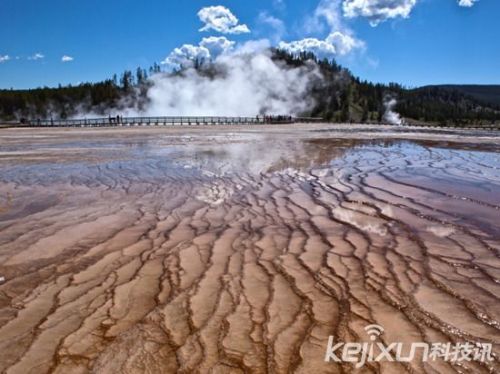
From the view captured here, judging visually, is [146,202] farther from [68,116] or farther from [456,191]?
[68,116]

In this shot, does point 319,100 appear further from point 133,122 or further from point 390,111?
point 133,122

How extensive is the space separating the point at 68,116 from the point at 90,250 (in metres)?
115

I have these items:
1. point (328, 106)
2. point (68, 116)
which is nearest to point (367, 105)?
point (328, 106)

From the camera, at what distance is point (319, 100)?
12688cm

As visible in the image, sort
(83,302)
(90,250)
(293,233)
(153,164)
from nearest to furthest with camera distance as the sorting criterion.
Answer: (83,302), (90,250), (293,233), (153,164)

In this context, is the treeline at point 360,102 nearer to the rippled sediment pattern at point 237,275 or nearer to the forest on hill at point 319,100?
the forest on hill at point 319,100

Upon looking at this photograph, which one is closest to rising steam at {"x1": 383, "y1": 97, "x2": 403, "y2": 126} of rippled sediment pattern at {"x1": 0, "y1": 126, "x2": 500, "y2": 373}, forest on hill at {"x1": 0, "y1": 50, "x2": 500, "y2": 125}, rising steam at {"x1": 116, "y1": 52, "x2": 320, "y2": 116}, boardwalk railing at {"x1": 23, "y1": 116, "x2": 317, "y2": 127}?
forest on hill at {"x1": 0, "y1": 50, "x2": 500, "y2": 125}

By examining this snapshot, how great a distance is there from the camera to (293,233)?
5.00 metres

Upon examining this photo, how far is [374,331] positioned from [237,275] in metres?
1.35

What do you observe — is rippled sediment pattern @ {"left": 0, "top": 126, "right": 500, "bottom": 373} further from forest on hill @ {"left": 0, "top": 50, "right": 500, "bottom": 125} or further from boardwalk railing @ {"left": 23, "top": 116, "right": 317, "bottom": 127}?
forest on hill @ {"left": 0, "top": 50, "right": 500, "bottom": 125}

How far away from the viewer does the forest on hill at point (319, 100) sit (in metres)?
106

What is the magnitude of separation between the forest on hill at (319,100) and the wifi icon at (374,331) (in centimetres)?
9994

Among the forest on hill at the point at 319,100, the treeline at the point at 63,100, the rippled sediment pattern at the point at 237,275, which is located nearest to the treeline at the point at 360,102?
the forest on hill at the point at 319,100

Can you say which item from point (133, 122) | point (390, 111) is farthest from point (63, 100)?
point (390, 111)
